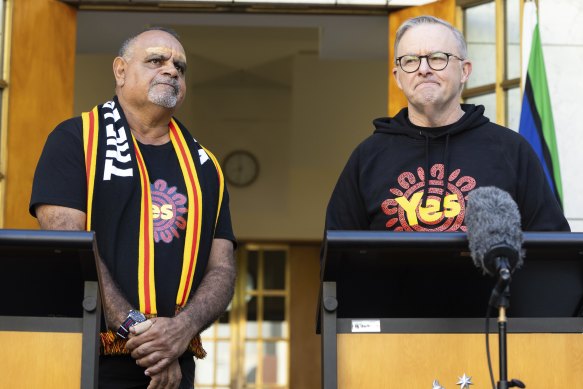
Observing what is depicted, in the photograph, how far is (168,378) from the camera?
2.74m

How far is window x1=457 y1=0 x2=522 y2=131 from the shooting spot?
4848 mm

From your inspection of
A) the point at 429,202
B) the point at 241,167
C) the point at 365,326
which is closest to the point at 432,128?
the point at 429,202

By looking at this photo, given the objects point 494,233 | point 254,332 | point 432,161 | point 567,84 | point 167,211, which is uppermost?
point 567,84

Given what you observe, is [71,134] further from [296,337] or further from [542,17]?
[296,337]

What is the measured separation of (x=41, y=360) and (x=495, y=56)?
3247 millimetres

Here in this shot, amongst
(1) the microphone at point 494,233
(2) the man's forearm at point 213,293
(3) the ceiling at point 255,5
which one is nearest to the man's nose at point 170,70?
(2) the man's forearm at point 213,293

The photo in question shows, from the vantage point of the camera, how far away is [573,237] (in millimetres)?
2150

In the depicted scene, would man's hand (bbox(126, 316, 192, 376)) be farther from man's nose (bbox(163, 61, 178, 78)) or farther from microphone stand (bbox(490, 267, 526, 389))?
microphone stand (bbox(490, 267, 526, 389))

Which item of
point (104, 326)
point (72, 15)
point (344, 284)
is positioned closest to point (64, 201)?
point (104, 326)

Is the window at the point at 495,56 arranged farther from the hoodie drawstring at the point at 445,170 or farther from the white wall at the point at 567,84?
the hoodie drawstring at the point at 445,170

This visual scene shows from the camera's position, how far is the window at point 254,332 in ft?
36.3

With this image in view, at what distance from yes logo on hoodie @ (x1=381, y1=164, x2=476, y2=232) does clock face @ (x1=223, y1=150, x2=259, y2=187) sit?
341 inches

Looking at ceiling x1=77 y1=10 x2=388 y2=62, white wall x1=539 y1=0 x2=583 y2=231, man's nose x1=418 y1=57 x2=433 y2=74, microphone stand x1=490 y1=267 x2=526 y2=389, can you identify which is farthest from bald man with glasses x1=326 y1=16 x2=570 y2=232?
ceiling x1=77 y1=10 x2=388 y2=62

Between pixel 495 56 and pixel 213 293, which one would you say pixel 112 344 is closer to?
pixel 213 293
